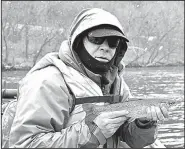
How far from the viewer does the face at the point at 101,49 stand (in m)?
2.86

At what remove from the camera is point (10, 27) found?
1756 inches

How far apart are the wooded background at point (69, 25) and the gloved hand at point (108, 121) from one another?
32564 mm

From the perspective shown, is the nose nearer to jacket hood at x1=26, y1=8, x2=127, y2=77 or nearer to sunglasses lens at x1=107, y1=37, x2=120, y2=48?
sunglasses lens at x1=107, y1=37, x2=120, y2=48

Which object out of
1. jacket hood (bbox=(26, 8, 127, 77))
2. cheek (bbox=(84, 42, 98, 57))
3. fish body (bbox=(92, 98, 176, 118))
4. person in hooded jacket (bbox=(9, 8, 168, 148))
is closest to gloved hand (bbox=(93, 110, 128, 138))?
person in hooded jacket (bbox=(9, 8, 168, 148))

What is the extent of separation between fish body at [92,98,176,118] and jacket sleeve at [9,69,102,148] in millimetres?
229

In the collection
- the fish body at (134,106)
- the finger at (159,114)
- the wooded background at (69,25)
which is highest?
the fish body at (134,106)

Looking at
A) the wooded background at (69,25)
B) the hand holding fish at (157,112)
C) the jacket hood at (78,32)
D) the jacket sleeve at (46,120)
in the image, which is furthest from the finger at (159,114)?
the wooded background at (69,25)

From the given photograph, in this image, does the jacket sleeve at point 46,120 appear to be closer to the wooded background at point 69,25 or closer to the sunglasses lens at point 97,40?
the sunglasses lens at point 97,40

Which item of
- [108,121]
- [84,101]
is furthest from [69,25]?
[108,121]

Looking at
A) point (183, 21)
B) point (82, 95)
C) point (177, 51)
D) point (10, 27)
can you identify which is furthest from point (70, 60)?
point (183, 21)

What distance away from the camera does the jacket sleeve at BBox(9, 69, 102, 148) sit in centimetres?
237

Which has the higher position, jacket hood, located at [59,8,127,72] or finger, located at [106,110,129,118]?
jacket hood, located at [59,8,127,72]

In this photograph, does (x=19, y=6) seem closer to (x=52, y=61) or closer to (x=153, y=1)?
(x=153, y=1)

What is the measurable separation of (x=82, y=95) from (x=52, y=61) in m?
0.37
